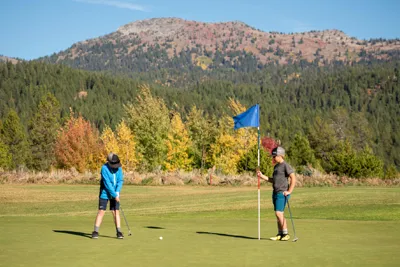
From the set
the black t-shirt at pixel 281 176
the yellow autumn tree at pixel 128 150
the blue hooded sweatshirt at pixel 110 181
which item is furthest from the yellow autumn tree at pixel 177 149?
the black t-shirt at pixel 281 176

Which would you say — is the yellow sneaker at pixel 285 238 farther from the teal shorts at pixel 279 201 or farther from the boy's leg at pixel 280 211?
the teal shorts at pixel 279 201

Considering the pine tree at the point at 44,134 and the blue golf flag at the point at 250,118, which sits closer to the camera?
the blue golf flag at the point at 250,118

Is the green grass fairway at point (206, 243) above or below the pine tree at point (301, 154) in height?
below

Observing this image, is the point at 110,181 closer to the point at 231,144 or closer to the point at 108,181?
the point at 108,181

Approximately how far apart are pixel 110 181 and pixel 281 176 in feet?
13.1

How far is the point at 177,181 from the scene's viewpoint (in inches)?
1924

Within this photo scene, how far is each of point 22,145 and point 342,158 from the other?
258 feet

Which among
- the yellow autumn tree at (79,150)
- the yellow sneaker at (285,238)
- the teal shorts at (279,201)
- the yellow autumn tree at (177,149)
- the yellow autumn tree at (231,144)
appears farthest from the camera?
the yellow autumn tree at (79,150)

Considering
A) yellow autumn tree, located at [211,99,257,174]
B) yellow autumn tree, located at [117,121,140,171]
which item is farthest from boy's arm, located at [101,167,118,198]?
yellow autumn tree, located at [211,99,257,174]

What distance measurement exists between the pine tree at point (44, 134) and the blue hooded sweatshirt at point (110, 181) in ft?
334

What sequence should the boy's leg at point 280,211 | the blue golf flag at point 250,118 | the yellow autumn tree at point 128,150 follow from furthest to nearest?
1. the yellow autumn tree at point 128,150
2. the blue golf flag at point 250,118
3. the boy's leg at point 280,211

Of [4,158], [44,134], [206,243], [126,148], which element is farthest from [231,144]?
[206,243]

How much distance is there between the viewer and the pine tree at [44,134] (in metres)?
113

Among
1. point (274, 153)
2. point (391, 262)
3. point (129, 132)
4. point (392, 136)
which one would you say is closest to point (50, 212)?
point (274, 153)
